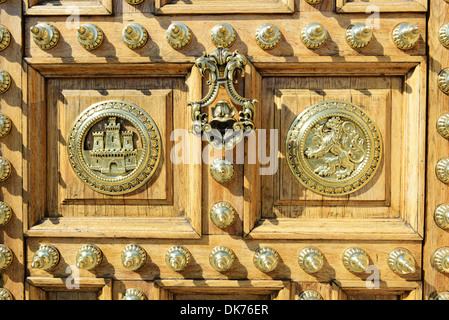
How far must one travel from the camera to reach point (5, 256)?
1044mm

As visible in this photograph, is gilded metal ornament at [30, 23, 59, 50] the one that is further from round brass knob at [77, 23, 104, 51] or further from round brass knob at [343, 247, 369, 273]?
round brass knob at [343, 247, 369, 273]

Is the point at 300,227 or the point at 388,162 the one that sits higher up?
the point at 388,162

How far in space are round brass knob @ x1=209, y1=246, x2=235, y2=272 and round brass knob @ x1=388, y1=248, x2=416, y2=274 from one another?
51 centimetres

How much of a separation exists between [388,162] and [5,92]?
1.28 meters

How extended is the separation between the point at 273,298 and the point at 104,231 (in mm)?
601

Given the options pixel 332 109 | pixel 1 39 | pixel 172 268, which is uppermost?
pixel 1 39

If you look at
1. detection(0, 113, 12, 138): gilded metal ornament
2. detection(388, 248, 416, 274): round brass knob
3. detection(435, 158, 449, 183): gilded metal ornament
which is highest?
detection(0, 113, 12, 138): gilded metal ornament

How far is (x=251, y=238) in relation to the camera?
3.39 feet

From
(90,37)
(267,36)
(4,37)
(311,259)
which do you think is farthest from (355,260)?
(4,37)

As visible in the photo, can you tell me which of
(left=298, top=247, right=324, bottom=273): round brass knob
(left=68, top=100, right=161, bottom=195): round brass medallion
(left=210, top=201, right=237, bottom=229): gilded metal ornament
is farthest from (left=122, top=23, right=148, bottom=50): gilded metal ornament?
(left=298, top=247, right=324, bottom=273): round brass knob

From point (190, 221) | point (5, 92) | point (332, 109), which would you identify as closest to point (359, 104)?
point (332, 109)

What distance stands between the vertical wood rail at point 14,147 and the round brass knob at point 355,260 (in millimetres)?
1065

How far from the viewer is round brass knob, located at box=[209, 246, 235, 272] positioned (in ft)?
3.27

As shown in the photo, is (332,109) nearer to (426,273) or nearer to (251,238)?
(251,238)
